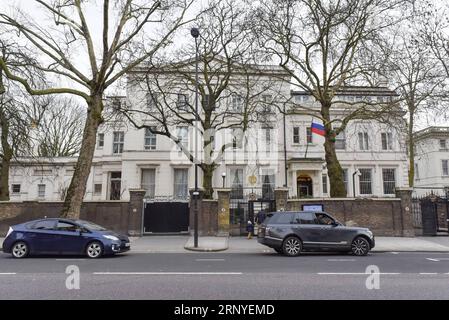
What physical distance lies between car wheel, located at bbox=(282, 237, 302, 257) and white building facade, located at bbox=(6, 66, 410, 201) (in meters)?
18.0

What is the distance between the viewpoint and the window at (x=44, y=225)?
12.2 metres

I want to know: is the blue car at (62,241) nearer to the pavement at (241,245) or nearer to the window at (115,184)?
the pavement at (241,245)

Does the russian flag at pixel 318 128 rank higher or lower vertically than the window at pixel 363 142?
lower

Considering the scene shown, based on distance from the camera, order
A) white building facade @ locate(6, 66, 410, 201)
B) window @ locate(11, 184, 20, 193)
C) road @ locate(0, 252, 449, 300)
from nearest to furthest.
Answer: road @ locate(0, 252, 449, 300), white building facade @ locate(6, 66, 410, 201), window @ locate(11, 184, 20, 193)

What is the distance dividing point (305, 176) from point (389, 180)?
32.3 feet

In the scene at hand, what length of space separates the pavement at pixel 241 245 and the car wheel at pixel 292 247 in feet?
6.46

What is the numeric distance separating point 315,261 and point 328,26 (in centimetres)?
1504

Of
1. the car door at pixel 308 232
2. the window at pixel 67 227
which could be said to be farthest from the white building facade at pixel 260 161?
the window at pixel 67 227

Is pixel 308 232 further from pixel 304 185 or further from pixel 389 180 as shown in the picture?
pixel 389 180

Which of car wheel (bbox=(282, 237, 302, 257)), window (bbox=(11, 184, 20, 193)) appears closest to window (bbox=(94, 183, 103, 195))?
window (bbox=(11, 184, 20, 193))

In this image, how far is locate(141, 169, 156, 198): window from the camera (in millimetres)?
32188

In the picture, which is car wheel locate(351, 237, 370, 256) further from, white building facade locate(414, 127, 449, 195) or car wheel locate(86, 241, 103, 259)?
white building facade locate(414, 127, 449, 195)
